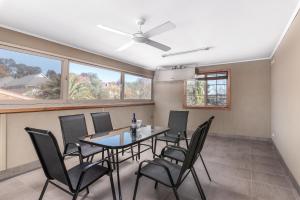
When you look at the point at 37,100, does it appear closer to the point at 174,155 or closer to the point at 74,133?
the point at 74,133

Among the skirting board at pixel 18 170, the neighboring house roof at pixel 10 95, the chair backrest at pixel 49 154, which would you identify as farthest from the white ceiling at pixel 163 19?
the skirting board at pixel 18 170

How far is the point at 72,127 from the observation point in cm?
265

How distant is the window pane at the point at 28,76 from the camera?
107 inches

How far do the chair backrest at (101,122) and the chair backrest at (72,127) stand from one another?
0.80ft

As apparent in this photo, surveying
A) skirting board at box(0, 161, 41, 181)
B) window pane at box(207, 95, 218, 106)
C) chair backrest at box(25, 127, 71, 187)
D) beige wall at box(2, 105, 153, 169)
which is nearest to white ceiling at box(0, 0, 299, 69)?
beige wall at box(2, 105, 153, 169)

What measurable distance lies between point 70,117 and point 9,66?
133cm

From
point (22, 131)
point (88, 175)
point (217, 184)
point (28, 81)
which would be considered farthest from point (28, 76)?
point (217, 184)

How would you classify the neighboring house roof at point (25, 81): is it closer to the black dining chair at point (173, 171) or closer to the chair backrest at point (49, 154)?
the chair backrest at point (49, 154)

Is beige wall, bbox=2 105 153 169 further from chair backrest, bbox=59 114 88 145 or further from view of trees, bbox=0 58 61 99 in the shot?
chair backrest, bbox=59 114 88 145

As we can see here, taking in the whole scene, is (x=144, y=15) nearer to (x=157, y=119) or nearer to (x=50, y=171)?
(x=50, y=171)

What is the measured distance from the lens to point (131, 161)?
10.6ft

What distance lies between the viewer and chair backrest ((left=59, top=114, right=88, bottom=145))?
8.32 ft

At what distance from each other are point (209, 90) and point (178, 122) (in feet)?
7.70

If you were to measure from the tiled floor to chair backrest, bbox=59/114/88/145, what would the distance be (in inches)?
27.1
